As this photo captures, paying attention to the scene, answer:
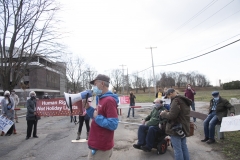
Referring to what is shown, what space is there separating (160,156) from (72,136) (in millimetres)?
3964

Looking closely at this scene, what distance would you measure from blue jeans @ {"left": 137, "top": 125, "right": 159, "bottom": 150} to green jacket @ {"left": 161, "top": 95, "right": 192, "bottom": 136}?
1.38 meters

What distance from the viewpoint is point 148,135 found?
5695 millimetres

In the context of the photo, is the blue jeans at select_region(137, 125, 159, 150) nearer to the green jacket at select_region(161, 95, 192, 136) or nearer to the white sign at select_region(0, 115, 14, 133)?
the green jacket at select_region(161, 95, 192, 136)

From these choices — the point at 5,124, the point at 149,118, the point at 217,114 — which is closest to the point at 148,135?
the point at 149,118

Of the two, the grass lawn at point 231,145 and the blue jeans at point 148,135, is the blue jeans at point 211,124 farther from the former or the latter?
the blue jeans at point 148,135

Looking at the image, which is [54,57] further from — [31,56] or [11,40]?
[11,40]

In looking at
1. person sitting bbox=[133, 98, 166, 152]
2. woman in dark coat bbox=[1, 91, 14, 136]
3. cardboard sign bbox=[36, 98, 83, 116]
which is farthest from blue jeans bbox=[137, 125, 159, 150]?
woman in dark coat bbox=[1, 91, 14, 136]

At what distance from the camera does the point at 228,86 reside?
68.5 m

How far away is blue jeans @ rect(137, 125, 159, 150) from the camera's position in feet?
18.6

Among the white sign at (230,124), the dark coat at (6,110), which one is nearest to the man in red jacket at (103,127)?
the white sign at (230,124)

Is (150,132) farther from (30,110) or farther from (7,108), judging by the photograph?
(7,108)

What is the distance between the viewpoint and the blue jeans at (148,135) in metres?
5.67

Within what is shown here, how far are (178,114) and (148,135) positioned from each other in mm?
1655

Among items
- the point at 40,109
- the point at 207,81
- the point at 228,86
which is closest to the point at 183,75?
the point at 207,81
